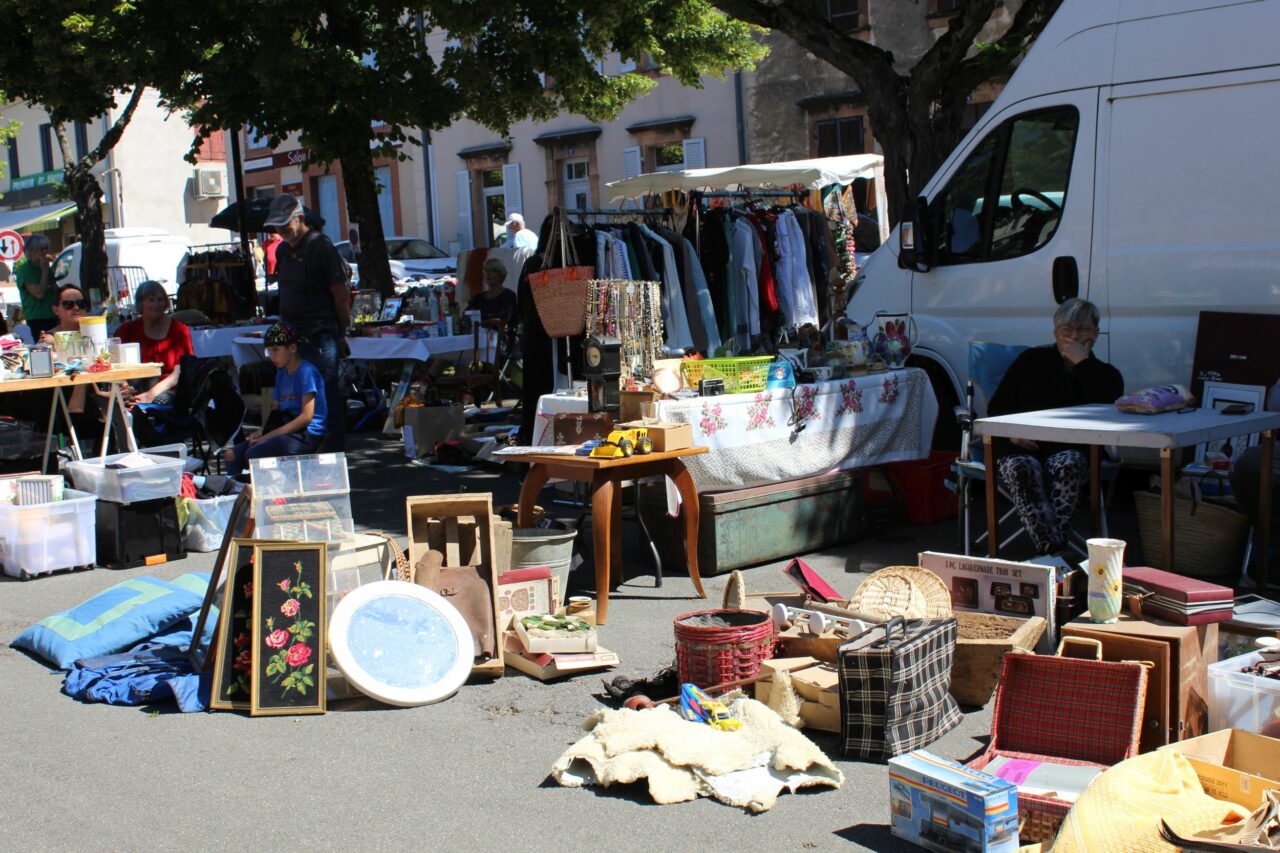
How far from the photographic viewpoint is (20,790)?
14.0 ft

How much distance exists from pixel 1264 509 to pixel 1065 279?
211cm

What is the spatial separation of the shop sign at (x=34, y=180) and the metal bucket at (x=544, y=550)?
3920cm

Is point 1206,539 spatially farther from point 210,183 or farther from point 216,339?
point 210,183

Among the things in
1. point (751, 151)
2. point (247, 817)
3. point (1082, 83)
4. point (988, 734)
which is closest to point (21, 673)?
point (247, 817)

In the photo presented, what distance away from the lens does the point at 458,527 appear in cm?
574

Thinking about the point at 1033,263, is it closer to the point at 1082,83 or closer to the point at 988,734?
the point at 1082,83

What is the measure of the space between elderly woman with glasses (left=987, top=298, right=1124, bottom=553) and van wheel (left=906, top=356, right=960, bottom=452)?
4.08ft

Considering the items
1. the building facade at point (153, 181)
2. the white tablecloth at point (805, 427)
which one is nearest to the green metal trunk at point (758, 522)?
the white tablecloth at point (805, 427)

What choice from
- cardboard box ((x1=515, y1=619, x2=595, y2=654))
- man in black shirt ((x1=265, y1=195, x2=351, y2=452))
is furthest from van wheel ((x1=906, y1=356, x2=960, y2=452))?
man in black shirt ((x1=265, y1=195, x2=351, y2=452))

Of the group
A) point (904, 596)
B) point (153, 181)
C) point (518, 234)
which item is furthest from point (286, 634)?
point (153, 181)

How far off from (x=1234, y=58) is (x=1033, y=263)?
1.51 m

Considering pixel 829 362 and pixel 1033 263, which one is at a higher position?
pixel 1033 263

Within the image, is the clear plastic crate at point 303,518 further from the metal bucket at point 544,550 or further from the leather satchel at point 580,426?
the leather satchel at point 580,426

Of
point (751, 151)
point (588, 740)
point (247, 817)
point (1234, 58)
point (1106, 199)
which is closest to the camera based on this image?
point (247, 817)
